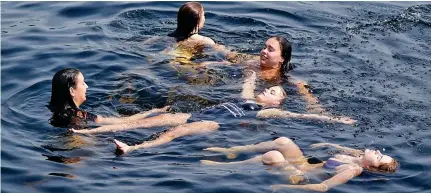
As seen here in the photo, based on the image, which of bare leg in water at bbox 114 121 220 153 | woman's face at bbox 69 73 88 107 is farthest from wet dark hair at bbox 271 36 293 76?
woman's face at bbox 69 73 88 107

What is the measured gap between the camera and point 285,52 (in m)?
12.2

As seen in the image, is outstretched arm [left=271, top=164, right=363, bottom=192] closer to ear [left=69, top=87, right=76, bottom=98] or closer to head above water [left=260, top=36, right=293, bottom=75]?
ear [left=69, top=87, right=76, bottom=98]

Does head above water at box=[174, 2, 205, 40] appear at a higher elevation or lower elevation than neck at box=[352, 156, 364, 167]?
higher

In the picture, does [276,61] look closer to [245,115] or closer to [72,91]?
[245,115]

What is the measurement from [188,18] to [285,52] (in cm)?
191

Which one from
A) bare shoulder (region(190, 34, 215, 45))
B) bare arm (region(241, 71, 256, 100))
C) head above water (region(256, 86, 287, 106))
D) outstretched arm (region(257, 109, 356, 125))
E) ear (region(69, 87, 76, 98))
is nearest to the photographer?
ear (region(69, 87, 76, 98))

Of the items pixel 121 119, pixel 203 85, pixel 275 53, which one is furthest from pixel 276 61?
pixel 121 119

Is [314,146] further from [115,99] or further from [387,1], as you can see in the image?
[387,1]

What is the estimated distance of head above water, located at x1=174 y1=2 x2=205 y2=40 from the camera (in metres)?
12.8

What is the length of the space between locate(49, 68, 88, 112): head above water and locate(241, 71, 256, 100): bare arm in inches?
106

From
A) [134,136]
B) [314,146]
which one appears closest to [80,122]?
[134,136]

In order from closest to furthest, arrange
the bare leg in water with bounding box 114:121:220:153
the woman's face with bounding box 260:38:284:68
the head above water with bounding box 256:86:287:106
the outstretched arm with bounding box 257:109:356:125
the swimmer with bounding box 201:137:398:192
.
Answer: the swimmer with bounding box 201:137:398:192
the bare leg in water with bounding box 114:121:220:153
the outstretched arm with bounding box 257:109:356:125
the head above water with bounding box 256:86:287:106
the woman's face with bounding box 260:38:284:68

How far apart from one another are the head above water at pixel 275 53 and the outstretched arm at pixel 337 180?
11.4 ft

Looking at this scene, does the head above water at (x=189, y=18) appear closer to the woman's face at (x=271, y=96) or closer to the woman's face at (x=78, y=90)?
the woman's face at (x=271, y=96)
